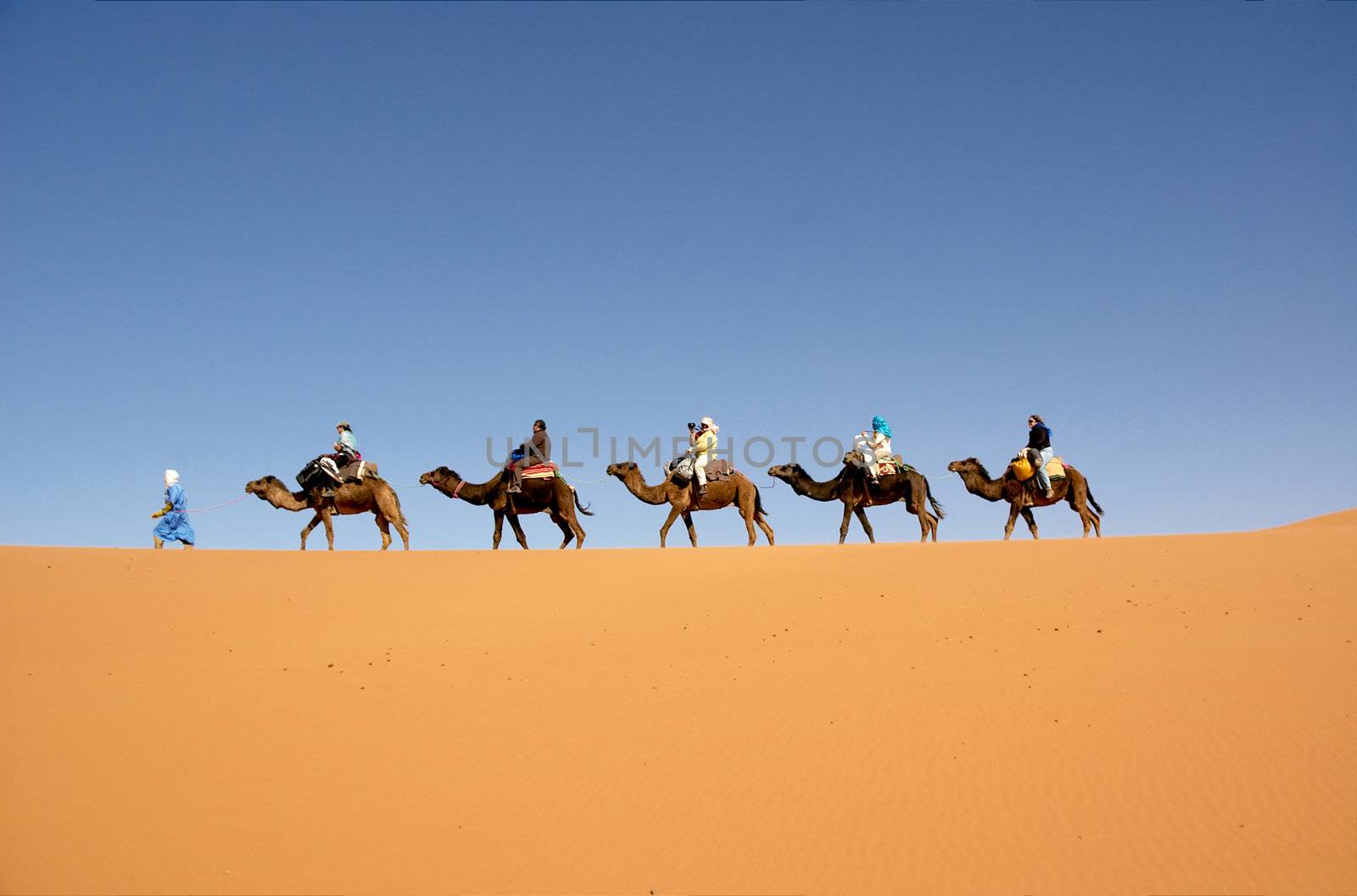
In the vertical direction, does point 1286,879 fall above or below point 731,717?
below

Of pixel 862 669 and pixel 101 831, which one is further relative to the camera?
pixel 862 669

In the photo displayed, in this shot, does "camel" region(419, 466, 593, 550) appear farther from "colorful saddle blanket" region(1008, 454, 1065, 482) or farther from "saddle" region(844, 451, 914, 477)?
"colorful saddle blanket" region(1008, 454, 1065, 482)

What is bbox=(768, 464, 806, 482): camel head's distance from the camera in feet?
76.7

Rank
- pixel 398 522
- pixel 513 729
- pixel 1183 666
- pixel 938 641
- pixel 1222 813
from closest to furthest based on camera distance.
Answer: pixel 1222 813 < pixel 513 729 < pixel 1183 666 < pixel 938 641 < pixel 398 522

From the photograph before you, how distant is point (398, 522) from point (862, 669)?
1313 cm

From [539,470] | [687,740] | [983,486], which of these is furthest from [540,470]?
[687,740]

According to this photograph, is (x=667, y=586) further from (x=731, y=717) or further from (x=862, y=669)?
(x=731, y=717)

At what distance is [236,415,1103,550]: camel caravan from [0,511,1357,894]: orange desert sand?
21.7ft

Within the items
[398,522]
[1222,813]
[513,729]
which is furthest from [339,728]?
[398,522]

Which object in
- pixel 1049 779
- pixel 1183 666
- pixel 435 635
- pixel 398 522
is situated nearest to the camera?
pixel 1049 779

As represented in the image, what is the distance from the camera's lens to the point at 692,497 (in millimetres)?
21297

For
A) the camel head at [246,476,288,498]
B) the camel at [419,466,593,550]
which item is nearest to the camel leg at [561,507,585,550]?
the camel at [419,466,593,550]

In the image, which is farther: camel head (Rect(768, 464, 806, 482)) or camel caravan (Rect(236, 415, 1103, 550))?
camel head (Rect(768, 464, 806, 482))

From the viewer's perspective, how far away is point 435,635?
11.3m
